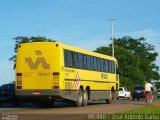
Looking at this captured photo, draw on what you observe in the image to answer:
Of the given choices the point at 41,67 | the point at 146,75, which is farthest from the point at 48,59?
the point at 146,75

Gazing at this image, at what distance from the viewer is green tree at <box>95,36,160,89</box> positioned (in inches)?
3561

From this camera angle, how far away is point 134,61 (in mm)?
93750

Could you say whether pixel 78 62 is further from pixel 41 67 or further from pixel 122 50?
pixel 122 50

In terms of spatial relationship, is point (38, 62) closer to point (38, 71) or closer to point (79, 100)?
point (38, 71)

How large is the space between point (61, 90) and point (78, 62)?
11.3 feet

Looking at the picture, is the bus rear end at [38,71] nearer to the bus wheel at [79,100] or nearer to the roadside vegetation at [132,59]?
the bus wheel at [79,100]

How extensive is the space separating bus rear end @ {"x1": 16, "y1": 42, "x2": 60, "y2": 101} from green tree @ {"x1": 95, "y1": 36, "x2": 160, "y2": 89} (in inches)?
2152

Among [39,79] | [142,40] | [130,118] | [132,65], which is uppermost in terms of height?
[142,40]

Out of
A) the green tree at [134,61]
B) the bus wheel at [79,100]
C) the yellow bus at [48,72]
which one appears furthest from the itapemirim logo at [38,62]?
the green tree at [134,61]

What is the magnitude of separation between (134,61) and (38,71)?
6612cm

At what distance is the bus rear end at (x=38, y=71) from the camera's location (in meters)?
28.4

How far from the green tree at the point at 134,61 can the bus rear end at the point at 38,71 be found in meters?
54.6

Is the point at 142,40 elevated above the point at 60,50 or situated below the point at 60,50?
above

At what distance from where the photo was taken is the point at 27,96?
28.9 m
